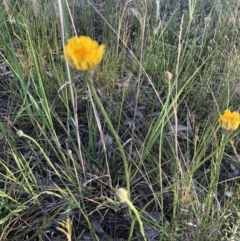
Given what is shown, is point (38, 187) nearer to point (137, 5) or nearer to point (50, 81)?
point (50, 81)

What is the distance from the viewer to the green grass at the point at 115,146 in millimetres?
853

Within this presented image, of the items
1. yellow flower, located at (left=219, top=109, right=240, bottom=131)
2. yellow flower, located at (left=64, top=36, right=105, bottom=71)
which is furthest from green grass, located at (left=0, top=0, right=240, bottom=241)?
yellow flower, located at (left=64, top=36, right=105, bottom=71)

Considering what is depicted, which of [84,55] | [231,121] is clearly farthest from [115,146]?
[84,55]

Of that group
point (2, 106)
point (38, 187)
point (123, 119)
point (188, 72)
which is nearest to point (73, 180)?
point (38, 187)

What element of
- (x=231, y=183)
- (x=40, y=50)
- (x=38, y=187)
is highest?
(x=40, y=50)

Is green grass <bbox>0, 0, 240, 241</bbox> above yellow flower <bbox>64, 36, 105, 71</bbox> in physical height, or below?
below

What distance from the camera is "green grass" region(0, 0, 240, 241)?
2.80ft

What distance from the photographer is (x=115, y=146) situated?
111 cm

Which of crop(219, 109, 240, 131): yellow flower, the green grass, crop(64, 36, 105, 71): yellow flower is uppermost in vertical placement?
crop(64, 36, 105, 71): yellow flower

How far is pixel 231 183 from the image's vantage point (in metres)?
1.05

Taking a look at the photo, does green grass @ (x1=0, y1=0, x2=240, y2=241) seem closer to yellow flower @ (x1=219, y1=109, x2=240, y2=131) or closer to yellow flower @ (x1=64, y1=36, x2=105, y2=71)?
yellow flower @ (x1=219, y1=109, x2=240, y2=131)

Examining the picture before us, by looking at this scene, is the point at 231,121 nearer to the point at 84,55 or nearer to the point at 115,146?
the point at 84,55

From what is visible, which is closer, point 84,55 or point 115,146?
point 84,55

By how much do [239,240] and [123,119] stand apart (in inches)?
20.3
